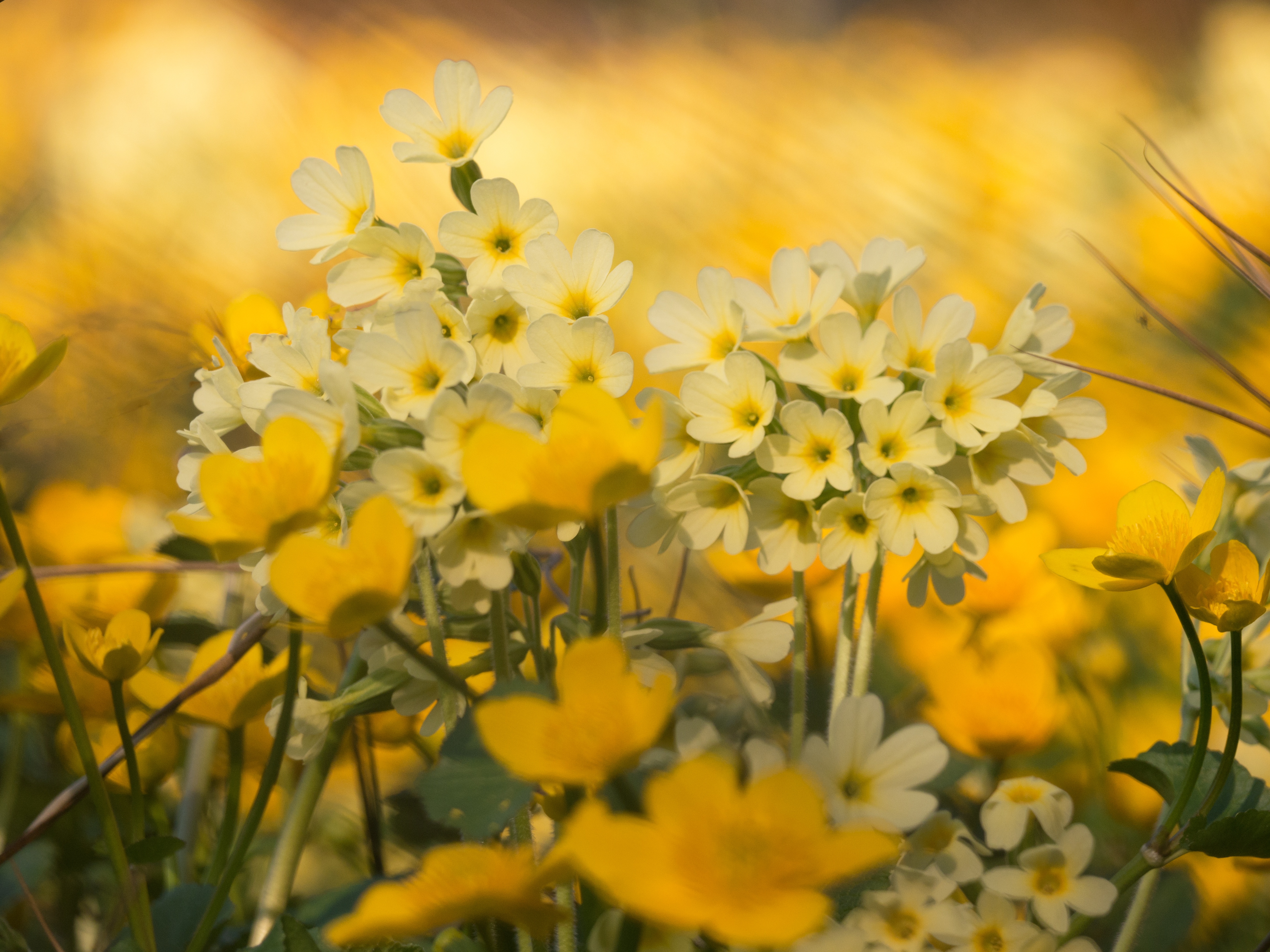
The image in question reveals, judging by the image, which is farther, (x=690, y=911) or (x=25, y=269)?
(x=25, y=269)

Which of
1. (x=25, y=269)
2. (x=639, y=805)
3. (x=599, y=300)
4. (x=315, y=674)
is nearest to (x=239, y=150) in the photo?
(x=25, y=269)

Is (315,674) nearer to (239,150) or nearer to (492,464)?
(492,464)

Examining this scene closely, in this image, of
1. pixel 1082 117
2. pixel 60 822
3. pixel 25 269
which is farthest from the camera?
pixel 1082 117

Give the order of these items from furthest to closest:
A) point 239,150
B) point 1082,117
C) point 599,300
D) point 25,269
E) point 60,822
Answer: point 1082,117
point 239,150
point 25,269
point 60,822
point 599,300

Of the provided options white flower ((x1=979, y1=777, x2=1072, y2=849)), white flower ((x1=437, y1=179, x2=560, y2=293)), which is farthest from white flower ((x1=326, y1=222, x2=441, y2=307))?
white flower ((x1=979, y1=777, x2=1072, y2=849))

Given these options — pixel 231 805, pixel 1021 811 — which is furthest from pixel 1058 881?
pixel 231 805

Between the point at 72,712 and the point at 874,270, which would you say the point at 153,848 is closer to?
the point at 72,712
